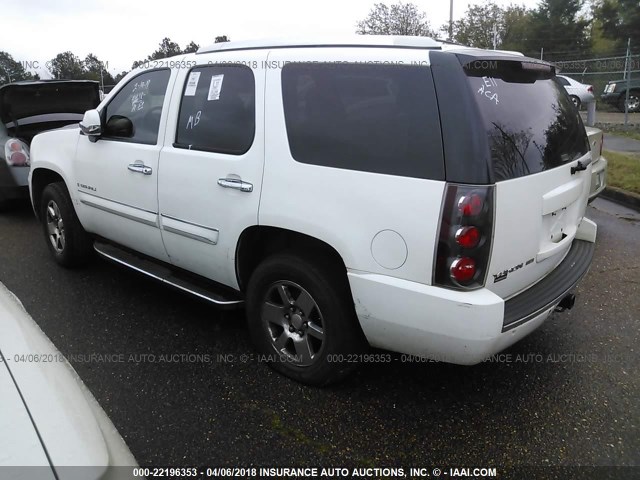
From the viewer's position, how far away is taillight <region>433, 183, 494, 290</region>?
224 centimetres

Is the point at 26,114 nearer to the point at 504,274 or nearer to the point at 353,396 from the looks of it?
the point at 353,396

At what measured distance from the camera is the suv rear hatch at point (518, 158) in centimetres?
229

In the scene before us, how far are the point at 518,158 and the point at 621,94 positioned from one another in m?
20.5

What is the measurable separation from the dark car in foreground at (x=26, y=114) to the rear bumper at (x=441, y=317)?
5452mm

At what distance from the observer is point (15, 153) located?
20.6 feet

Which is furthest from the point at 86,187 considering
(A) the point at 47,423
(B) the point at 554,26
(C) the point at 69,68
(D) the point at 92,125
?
(B) the point at 554,26

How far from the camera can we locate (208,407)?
2797 mm

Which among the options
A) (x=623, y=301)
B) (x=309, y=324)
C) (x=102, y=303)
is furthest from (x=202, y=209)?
(x=623, y=301)

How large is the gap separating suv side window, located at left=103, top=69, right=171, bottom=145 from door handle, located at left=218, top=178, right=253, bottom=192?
2.65 feet

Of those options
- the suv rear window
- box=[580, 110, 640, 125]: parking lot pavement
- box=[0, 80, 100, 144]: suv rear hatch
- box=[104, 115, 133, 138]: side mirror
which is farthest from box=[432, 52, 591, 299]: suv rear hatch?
box=[580, 110, 640, 125]: parking lot pavement

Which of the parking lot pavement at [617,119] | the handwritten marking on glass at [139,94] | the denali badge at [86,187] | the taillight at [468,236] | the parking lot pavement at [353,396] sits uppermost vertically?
the handwritten marking on glass at [139,94]

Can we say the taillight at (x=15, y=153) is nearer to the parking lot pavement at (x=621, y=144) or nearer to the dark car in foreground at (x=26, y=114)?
the dark car in foreground at (x=26, y=114)

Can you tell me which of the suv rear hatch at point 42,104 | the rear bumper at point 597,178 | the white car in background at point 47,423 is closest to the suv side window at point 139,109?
the white car in background at point 47,423

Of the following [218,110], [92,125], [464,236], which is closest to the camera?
[464,236]
